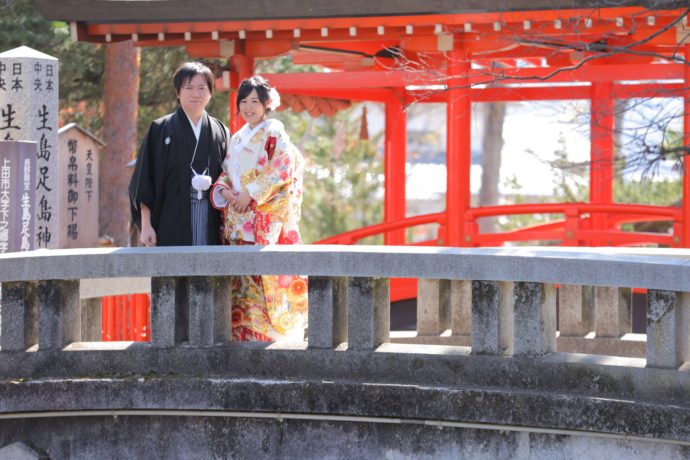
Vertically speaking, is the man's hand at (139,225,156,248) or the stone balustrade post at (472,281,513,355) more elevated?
the man's hand at (139,225,156,248)

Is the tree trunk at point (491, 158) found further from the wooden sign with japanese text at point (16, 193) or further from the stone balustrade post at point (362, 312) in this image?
the stone balustrade post at point (362, 312)

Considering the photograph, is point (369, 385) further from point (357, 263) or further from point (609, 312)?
point (609, 312)

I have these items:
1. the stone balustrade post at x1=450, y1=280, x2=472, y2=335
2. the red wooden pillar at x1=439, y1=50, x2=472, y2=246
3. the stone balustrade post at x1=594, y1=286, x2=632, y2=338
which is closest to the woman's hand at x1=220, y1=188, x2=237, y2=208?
the stone balustrade post at x1=450, y1=280, x2=472, y2=335

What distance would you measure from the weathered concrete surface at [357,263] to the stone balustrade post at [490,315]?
0.07m

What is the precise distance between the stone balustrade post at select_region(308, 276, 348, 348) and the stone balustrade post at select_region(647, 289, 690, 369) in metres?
1.27

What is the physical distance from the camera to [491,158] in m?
22.3

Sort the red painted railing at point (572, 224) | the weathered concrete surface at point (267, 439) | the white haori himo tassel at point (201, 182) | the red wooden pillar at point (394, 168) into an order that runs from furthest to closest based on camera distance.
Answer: the red wooden pillar at point (394, 168) < the red painted railing at point (572, 224) < the white haori himo tassel at point (201, 182) < the weathered concrete surface at point (267, 439)

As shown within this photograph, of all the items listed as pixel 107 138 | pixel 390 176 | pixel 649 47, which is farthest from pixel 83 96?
pixel 649 47

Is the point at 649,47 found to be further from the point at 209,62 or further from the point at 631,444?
the point at 631,444

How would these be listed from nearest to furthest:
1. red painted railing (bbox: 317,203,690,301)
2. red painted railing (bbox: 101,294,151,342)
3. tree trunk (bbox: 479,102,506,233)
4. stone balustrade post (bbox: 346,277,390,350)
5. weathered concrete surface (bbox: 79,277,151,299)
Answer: stone balustrade post (bbox: 346,277,390,350) → weathered concrete surface (bbox: 79,277,151,299) → red painted railing (bbox: 101,294,151,342) → red painted railing (bbox: 317,203,690,301) → tree trunk (bbox: 479,102,506,233)

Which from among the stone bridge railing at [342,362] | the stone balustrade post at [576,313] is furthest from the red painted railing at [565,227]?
the stone bridge railing at [342,362]

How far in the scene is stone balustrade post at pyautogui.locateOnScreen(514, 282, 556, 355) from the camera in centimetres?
427

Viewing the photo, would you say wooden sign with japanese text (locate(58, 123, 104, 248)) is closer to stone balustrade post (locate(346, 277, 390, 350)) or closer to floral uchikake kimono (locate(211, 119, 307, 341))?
floral uchikake kimono (locate(211, 119, 307, 341))

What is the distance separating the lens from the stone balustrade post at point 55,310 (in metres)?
4.60
